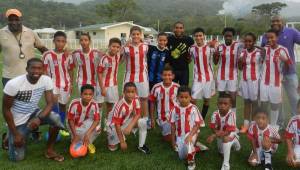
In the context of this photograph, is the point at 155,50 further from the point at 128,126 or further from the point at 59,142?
the point at 59,142

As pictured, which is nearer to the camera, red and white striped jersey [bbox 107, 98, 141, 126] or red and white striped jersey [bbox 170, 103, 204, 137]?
red and white striped jersey [bbox 170, 103, 204, 137]

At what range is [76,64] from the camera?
254 inches

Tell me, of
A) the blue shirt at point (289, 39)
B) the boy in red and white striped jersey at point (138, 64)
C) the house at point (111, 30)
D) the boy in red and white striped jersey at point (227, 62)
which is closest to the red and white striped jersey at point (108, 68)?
the boy in red and white striped jersey at point (138, 64)

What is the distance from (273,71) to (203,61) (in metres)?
1.30

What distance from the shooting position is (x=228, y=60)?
6.61 m

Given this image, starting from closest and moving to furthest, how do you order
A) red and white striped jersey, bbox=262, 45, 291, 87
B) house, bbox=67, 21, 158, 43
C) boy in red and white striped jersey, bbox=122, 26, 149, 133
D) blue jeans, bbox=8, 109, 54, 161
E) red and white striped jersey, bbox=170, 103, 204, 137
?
blue jeans, bbox=8, 109, 54, 161
red and white striped jersey, bbox=170, 103, 204, 137
red and white striped jersey, bbox=262, 45, 291, 87
boy in red and white striped jersey, bbox=122, 26, 149, 133
house, bbox=67, 21, 158, 43

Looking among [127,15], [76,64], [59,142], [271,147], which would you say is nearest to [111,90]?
[76,64]

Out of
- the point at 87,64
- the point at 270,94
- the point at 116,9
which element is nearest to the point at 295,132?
the point at 270,94

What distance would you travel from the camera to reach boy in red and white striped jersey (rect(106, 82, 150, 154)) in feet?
18.6

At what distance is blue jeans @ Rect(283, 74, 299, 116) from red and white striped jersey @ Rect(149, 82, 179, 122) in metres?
2.07

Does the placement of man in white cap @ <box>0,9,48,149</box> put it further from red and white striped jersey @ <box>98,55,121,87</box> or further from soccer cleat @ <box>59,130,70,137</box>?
red and white striped jersey @ <box>98,55,121,87</box>

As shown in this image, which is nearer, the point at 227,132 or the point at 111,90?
the point at 227,132

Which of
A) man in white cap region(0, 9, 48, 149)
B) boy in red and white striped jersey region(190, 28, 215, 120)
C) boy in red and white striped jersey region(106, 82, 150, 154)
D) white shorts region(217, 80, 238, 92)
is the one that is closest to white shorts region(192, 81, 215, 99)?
boy in red and white striped jersey region(190, 28, 215, 120)

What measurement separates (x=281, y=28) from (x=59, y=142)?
432 cm
